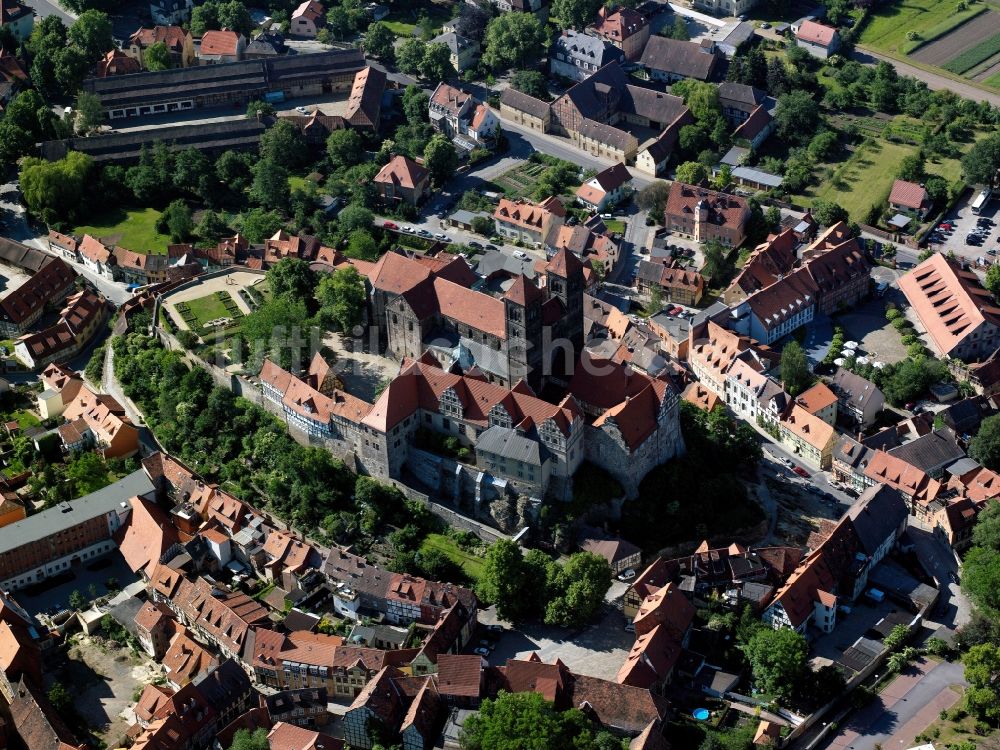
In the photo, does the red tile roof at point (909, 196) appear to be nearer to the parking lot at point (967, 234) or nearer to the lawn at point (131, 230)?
the parking lot at point (967, 234)

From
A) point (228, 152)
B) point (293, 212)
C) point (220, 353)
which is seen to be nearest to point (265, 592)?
point (220, 353)

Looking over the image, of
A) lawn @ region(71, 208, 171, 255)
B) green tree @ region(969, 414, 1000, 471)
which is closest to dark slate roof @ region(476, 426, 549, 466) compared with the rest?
green tree @ region(969, 414, 1000, 471)

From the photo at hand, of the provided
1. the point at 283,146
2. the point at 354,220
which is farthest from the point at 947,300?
the point at 283,146

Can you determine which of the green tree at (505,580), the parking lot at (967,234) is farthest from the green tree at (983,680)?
the parking lot at (967,234)

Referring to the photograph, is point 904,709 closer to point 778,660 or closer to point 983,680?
point 983,680

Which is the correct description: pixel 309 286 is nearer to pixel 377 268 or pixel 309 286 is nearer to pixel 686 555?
pixel 377 268

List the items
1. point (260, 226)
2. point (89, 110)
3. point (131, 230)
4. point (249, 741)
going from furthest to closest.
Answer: point (89, 110), point (131, 230), point (260, 226), point (249, 741)
